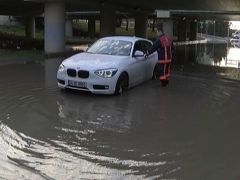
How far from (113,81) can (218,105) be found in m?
2.70

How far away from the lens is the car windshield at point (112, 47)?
45.6 ft

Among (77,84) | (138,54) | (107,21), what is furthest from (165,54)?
(107,21)

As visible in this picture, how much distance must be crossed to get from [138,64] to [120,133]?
18.2 ft

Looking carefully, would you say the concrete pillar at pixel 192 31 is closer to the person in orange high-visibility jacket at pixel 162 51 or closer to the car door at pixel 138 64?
the person in orange high-visibility jacket at pixel 162 51

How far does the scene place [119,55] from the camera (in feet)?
44.8

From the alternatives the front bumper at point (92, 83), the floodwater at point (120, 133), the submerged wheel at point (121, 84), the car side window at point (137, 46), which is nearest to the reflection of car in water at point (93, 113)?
the floodwater at point (120, 133)

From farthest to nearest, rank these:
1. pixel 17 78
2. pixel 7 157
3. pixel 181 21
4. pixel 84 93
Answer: pixel 181 21 → pixel 17 78 → pixel 84 93 → pixel 7 157

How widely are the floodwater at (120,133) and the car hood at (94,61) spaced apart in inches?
32.0

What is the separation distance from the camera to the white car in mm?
12336

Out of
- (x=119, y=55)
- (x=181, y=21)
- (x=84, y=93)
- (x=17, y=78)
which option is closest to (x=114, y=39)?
(x=119, y=55)

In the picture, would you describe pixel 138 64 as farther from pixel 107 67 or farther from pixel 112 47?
pixel 107 67

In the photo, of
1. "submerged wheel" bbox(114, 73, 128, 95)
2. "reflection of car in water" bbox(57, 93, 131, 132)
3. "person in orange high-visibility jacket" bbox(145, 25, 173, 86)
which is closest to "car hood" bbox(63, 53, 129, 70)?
"submerged wheel" bbox(114, 73, 128, 95)

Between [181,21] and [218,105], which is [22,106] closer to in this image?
[218,105]

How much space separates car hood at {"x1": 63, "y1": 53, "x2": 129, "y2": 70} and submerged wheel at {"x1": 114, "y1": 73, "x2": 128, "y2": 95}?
39cm
